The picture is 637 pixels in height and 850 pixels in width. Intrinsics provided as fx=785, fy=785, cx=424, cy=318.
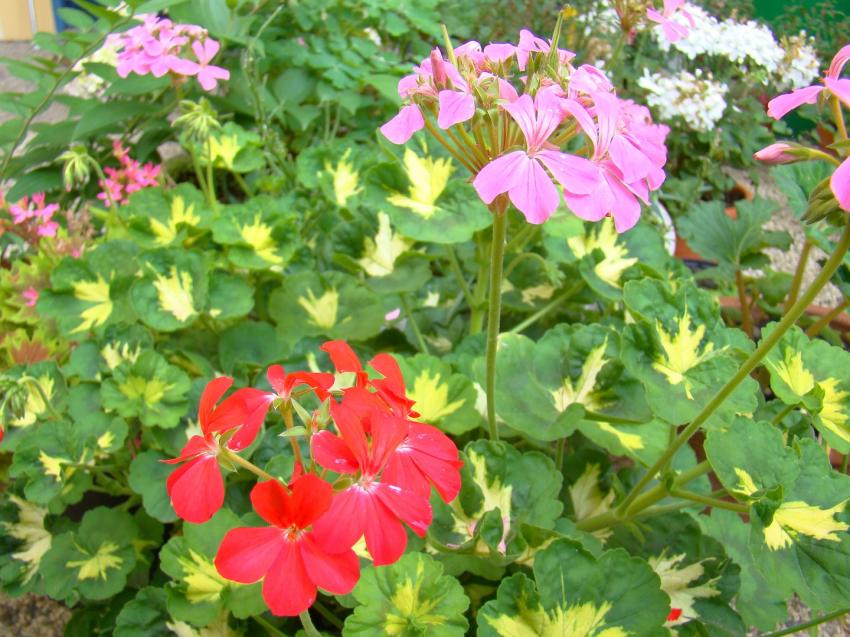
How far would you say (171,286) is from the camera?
1200 mm

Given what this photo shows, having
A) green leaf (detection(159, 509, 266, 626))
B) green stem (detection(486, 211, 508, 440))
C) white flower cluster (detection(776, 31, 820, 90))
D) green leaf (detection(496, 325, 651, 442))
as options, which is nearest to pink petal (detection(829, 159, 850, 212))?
green stem (detection(486, 211, 508, 440))

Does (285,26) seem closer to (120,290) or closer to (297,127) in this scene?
(297,127)

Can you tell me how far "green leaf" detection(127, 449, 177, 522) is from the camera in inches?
40.7

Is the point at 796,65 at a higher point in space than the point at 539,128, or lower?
lower

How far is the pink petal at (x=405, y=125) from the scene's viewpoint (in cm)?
75

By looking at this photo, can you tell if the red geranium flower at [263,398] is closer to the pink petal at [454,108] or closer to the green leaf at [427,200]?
the pink petal at [454,108]

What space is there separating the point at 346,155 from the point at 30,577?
2.87ft

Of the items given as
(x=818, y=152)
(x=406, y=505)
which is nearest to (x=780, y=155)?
(x=818, y=152)

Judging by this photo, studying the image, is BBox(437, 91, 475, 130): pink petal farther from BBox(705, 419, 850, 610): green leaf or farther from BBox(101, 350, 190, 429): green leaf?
BBox(101, 350, 190, 429): green leaf

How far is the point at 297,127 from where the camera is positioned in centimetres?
202

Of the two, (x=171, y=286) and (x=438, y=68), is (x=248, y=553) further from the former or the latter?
(x=171, y=286)

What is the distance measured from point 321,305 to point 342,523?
74 centimetres

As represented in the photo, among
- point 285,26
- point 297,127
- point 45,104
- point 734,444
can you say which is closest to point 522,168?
point 734,444

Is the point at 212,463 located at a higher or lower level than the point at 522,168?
lower
